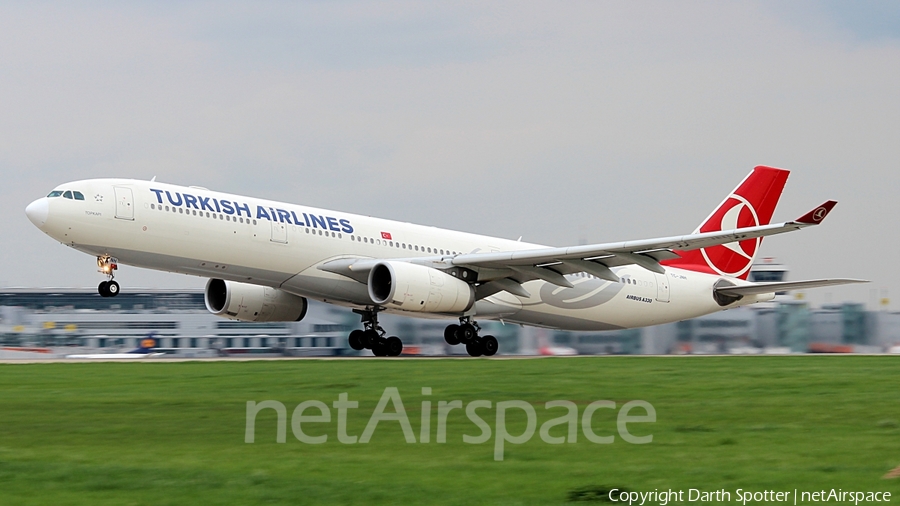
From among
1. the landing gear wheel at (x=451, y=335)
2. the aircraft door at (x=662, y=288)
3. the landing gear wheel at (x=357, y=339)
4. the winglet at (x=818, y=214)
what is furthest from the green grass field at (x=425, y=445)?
the aircraft door at (x=662, y=288)

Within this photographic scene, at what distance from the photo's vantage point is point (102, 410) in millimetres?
14398

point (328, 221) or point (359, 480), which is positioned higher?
point (328, 221)

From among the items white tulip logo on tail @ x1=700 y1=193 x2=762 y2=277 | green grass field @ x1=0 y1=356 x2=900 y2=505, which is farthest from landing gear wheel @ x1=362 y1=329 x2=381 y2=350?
green grass field @ x1=0 y1=356 x2=900 y2=505

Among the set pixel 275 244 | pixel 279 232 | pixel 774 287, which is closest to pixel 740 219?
pixel 774 287

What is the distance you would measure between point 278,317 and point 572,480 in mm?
23965

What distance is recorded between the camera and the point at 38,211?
83.6 feet

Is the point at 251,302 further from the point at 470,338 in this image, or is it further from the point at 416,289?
the point at 416,289

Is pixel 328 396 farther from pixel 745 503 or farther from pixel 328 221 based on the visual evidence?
pixel 328 221

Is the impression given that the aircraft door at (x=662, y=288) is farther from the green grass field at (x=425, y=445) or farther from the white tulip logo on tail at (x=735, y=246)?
the green grass field at (x=425, y=445)

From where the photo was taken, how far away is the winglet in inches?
930

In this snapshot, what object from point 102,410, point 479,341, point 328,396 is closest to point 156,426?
point 102,410

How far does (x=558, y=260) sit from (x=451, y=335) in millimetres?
4385

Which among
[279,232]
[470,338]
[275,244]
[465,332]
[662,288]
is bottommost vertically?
[470,338]

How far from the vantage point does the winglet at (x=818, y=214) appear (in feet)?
77.5
